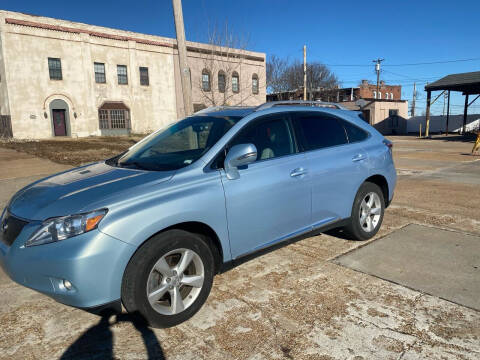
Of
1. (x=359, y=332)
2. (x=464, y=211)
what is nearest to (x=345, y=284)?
(x=359, y=332)

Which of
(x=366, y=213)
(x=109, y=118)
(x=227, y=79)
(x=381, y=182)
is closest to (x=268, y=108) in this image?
(x=366, y=213)

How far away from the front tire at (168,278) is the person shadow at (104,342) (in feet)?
0.45

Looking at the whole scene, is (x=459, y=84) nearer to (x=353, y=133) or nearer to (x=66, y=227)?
(x=353, y=133)

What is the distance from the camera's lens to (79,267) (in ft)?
7.79

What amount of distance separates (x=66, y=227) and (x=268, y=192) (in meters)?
1.69

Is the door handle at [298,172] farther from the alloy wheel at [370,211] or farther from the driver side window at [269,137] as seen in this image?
the alloy wheel at [370,211]

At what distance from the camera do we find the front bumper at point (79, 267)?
2387mm

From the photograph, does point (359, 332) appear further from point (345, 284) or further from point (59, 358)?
point (59, 358)

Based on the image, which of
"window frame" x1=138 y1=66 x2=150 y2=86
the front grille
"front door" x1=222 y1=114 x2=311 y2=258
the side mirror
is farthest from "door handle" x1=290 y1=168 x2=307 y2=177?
"window frame" x1=138 y1=66 x2=150 y2=86

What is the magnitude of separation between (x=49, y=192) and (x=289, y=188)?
82.7 inches

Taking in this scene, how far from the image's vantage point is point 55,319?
3.03 meters

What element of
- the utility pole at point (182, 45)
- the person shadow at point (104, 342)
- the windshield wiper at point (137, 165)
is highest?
the utility pole at point (182, 45)

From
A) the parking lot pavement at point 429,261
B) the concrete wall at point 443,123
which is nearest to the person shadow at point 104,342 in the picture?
the parking lot pavement at point 429,261

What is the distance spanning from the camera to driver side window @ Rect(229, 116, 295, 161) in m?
3.45
